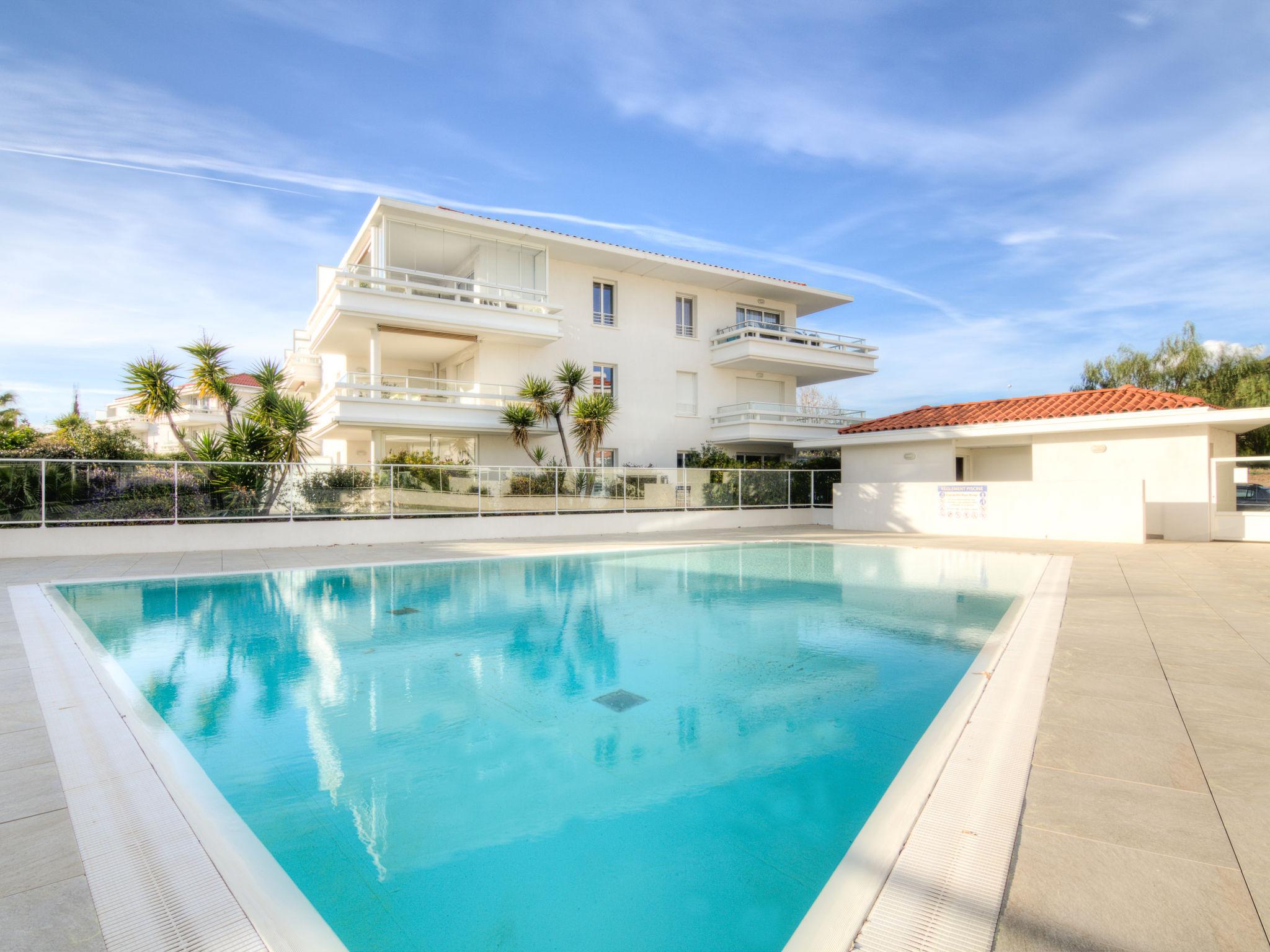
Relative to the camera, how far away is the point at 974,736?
361 cm

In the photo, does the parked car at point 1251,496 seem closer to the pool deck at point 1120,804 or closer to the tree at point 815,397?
the pool deck at point 1120,804

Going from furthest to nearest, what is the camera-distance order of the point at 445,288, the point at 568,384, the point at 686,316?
the point at 686,316 → the point at 568,384 → the point at 445,288

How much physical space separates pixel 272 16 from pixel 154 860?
15.2 metres

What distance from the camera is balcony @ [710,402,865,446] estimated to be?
23734mm

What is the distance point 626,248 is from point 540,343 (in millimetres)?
4845

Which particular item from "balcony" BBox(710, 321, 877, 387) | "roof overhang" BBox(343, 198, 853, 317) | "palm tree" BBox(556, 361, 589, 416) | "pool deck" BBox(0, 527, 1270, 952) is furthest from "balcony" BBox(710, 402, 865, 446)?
"pool deck" BBox(0, 527, 1270, 952)

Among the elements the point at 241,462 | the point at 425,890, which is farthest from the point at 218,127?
the point at 425,890

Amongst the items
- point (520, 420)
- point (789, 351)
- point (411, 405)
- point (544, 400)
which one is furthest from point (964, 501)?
point (411, 405)

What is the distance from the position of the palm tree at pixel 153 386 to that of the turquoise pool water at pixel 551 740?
10.4m

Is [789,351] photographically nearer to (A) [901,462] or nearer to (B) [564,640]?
(A) [901,462]

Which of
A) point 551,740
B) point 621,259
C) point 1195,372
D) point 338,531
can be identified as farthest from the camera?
point 1195,372

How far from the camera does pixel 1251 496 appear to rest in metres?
15.9

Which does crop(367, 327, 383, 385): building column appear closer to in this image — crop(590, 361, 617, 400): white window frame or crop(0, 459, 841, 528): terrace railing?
crop(0, 459, 841, 528): terrace railing

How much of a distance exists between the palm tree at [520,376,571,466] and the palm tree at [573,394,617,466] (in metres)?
0.53
